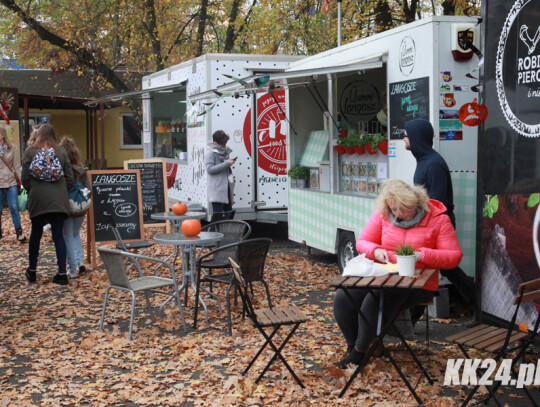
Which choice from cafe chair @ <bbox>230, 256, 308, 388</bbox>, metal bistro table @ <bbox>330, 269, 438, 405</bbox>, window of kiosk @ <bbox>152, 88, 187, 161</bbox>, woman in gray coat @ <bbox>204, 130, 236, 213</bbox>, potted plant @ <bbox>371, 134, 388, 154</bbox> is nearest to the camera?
Answer: metal bistro table @ <bbox>330, 269, 438, 405</bbox>

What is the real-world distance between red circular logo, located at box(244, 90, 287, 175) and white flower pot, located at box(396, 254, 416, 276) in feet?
23.0

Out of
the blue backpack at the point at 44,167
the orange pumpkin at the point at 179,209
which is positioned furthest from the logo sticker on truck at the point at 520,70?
the blue backpack at the point at 44,167

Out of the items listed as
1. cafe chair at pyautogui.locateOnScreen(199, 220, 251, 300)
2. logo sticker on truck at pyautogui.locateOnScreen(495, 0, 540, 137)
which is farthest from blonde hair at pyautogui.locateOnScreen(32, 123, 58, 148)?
logo sticker on truck at pyautogui.locateOnScreen(495, 0, 540, 137)

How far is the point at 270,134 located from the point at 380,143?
13.7 ft

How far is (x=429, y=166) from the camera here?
6168mm

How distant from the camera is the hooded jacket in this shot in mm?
6141

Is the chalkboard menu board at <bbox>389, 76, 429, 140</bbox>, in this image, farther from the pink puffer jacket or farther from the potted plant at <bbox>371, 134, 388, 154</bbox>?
the pink puffer jacket

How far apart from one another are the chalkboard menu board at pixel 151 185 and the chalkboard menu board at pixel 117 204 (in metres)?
0.84

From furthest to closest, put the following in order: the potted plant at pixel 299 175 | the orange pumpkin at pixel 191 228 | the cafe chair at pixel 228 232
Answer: the potted plant at pixel 299 175 < the cafe chair at pixel 228 232 < the orange pumpkin at pixel 191 228

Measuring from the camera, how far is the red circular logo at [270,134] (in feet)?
38.0

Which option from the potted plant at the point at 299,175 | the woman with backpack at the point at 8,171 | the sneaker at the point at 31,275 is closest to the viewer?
the sneaker at the point at 31,275

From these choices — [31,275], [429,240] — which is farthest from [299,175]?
[429,240]

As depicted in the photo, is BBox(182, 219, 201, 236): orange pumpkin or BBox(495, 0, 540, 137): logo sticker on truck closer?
BBox(495, 0, 540, 137): logo sticker on truck

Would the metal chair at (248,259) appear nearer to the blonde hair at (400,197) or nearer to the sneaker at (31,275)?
the blonde hair at (400,197)
